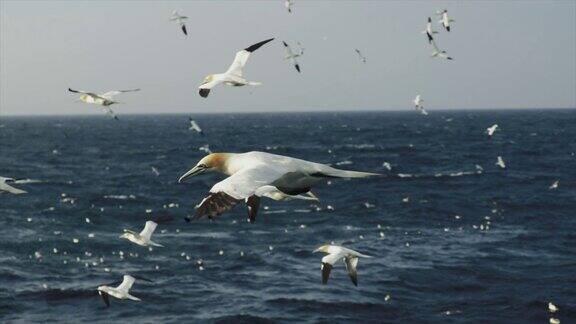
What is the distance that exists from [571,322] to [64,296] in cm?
1953

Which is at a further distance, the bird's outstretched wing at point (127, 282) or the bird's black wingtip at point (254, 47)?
the bird's outstretched wing at point (127, 282)

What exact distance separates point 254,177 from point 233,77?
20.0 feet

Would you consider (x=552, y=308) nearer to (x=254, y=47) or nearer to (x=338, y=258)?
(x=338, y=258)

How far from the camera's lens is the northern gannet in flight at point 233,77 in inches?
581

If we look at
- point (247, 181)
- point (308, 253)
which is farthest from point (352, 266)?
point (308, 253)

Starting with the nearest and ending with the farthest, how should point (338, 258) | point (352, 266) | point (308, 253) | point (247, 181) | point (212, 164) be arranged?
point (247, 181) < point (212, 164) < point (338, 258) < point (352, 266) < point (308, 253)

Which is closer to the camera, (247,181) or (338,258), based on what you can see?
(247,181)

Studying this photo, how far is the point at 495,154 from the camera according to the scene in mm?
105312

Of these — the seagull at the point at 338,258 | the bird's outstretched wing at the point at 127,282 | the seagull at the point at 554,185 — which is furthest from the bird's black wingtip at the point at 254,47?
the seagull at the point at 554,185

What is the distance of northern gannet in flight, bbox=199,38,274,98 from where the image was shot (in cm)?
1477

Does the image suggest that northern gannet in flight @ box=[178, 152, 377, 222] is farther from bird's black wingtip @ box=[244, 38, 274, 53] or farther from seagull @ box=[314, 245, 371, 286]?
seagull @ box=[314, 245, 371, 286]

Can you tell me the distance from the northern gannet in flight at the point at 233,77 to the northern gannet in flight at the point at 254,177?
3.79m

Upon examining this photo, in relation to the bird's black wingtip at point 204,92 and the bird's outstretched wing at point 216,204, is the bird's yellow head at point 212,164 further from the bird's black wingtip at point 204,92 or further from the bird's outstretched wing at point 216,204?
the bird's black wingtip at point 204,92

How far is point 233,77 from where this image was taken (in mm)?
15016
